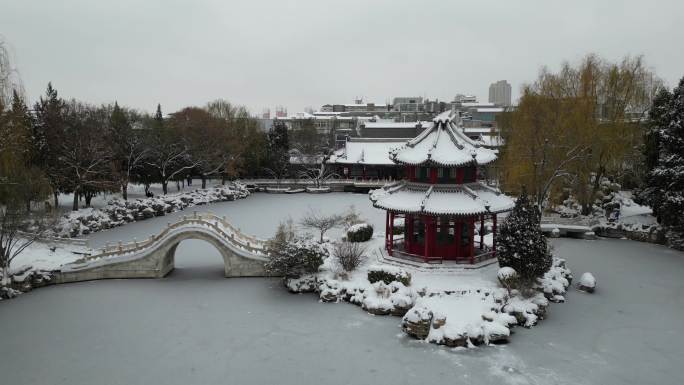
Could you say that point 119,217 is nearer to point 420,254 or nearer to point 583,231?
point 420,254

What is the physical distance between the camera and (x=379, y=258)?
22844 mm

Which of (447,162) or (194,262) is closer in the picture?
(447,162)

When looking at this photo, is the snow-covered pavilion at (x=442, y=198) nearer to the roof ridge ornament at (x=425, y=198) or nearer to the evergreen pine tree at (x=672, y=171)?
the roof ridge ornament at (x=425, y=198)

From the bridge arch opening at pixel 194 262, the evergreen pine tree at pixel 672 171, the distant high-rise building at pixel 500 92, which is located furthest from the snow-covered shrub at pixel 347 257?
the distant high-rise building at pixel 500 92

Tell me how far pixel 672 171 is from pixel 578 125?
5.55 metres

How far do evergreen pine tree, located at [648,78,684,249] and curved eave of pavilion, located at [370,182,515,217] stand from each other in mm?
10636

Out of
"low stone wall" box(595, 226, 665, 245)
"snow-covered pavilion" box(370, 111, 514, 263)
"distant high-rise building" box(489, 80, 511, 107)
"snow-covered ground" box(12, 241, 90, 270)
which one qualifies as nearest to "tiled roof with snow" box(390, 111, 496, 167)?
"snow-covered pavilion" box(370, 111, 514, 263)

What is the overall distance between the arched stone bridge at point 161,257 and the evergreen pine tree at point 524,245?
1103 cm

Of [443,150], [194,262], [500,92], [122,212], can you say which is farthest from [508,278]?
[500,92]

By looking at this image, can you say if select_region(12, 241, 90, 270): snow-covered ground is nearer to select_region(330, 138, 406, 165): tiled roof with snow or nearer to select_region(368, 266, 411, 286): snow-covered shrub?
select_region(368, 266, 411, 286): snow-covered shrub

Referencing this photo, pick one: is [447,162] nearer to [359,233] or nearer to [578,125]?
[359,233]

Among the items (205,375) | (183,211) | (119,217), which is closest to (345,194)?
(183,211)

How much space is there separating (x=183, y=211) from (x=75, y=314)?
22468mm

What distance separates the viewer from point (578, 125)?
28688 millimetres
